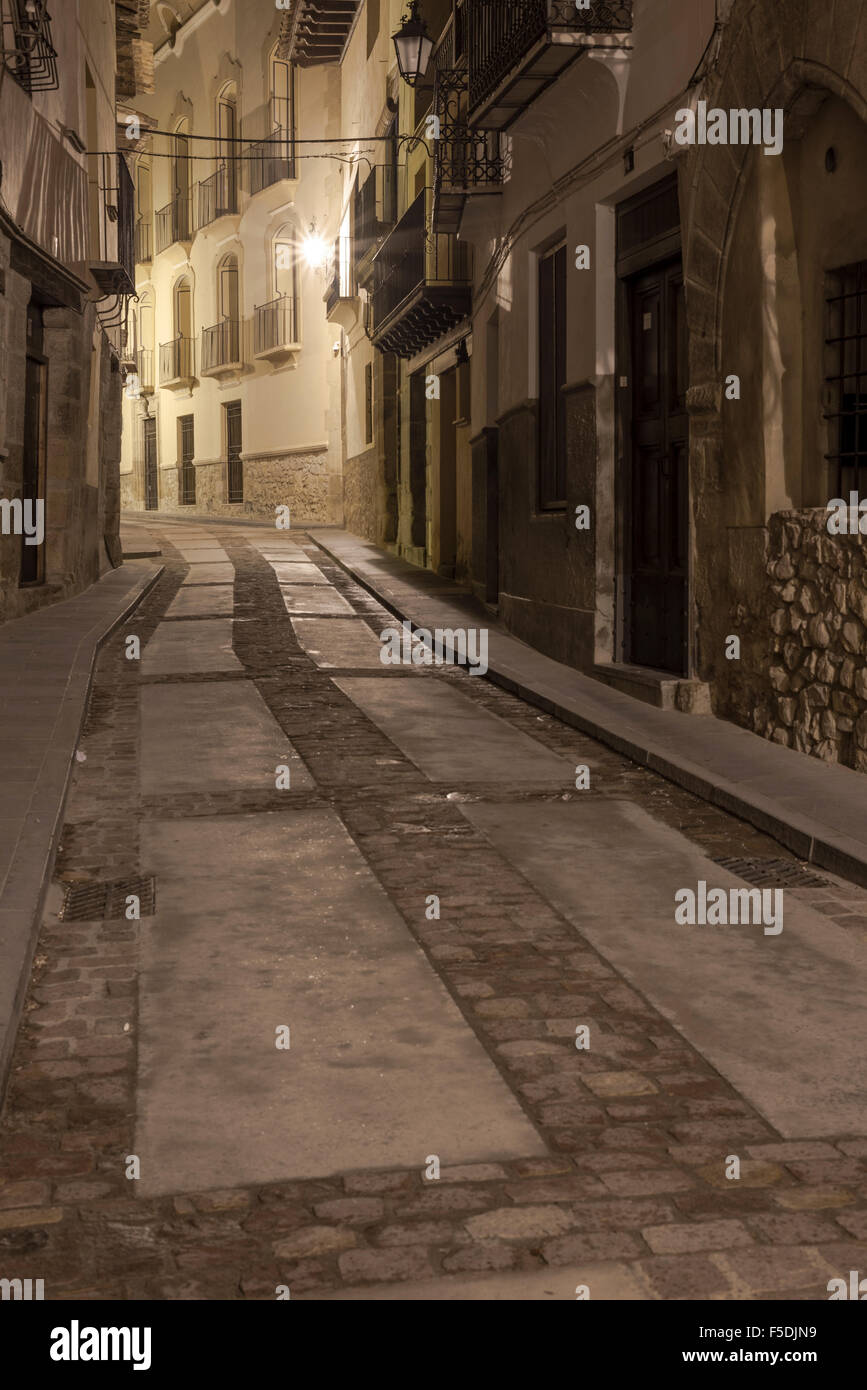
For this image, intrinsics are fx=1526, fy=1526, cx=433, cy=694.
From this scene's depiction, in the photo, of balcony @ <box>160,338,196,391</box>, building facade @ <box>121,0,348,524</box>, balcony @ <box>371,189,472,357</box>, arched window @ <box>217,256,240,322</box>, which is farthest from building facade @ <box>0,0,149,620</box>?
balcony @ <box>160,338,196,391</box>

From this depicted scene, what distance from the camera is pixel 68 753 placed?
27.1 feet

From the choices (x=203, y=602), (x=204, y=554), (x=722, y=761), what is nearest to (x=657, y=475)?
(x=722, y=761)

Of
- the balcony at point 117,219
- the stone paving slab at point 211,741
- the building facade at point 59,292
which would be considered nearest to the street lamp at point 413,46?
the building facade at point 59,292

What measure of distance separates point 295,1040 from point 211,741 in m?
5.09

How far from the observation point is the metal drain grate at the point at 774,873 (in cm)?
620

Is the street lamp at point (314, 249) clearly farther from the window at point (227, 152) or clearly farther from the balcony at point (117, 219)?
the balcony at point (117, 219)

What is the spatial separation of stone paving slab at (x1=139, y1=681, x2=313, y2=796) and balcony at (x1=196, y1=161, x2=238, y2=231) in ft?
98.8

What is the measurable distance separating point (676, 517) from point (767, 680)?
2.39 metres

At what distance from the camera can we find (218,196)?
39.8m

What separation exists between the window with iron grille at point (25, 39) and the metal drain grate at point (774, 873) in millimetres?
11019

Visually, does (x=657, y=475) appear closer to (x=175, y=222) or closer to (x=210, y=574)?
(x=210, y=574)

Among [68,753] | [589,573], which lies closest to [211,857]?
[68,753]
